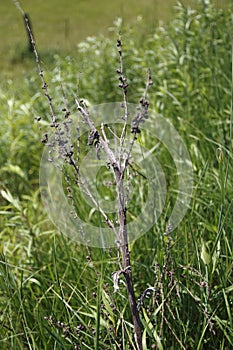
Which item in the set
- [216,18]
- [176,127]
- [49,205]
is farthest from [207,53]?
[49,205]

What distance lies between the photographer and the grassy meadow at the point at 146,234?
1351 millimetres

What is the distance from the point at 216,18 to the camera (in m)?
3.22

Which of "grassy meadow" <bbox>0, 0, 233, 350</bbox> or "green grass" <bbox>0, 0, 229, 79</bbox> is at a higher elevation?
"green grass" <bbox>0, 0, 229, 79</bbox>

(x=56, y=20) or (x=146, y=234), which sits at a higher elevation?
(x=56, y=20)

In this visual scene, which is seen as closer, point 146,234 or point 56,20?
point 146,234

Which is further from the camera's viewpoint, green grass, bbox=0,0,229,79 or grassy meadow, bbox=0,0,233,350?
green grass, bbox=0,0,229,79

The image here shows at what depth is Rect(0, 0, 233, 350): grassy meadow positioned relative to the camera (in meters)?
1.35

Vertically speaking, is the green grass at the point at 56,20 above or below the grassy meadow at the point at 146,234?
above

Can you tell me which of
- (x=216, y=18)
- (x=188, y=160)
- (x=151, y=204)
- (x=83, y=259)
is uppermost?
→ (x=216, y=18)

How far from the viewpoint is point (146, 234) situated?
175 cm

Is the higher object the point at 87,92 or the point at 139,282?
the point at 87,92

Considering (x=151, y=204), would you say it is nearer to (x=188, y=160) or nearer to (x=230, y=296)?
(x=188, y=160)

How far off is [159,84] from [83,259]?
1.94m

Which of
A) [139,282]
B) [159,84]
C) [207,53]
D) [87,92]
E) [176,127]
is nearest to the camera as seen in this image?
[139,282]
